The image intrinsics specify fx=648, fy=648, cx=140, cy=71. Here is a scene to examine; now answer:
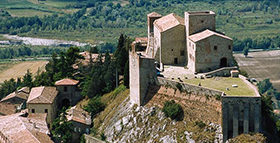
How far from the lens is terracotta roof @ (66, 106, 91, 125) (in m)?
71.6

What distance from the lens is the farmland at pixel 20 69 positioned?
141 m

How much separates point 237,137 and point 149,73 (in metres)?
14.6

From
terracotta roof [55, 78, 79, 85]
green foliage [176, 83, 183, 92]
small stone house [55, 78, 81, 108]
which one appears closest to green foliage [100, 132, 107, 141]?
green foliage [176, 83, 183, 92]

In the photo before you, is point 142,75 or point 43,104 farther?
point 43,104

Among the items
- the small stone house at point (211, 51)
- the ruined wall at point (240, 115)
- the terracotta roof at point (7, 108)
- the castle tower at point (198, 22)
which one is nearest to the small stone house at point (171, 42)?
the castle tower at point (198, 22)

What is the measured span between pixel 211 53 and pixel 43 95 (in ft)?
77.1

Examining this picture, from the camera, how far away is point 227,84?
58844 mm

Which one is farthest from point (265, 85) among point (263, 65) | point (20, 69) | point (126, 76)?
point (126, 76)

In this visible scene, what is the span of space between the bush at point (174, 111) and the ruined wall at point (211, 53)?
538cm

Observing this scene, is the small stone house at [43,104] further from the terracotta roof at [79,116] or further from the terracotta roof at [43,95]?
the terracotta roof at [79,116]

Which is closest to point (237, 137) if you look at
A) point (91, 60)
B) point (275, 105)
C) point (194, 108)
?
point (194, 108)

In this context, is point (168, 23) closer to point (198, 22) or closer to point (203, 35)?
point (198, 22)

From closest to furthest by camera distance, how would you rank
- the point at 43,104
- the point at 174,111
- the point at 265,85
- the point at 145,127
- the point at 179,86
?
1. the point at 174,111
2. the point at 179,86
3. the point at 145,127
4. the point at 43,104
5. the point at 265,85

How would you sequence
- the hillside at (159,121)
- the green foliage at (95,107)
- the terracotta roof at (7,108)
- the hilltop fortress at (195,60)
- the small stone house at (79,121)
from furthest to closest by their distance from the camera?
the terracotta roof at (7,108), the green foliage at (95,107), the small stone house at (79,121), the hillside at (159,121), the hilltop fortress at (195,60)
